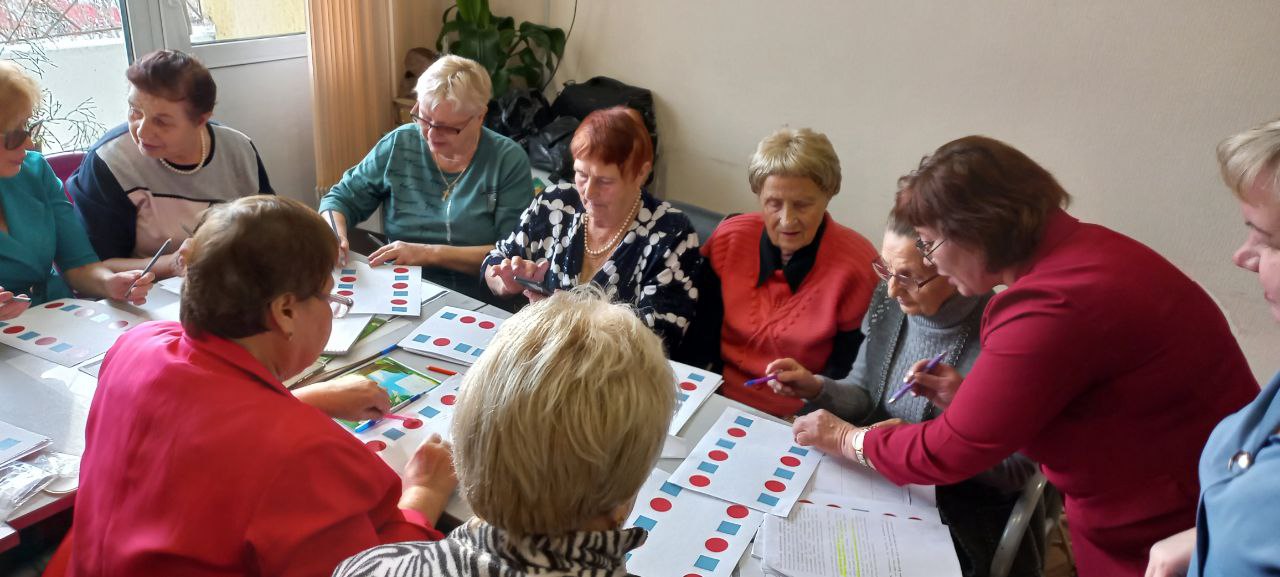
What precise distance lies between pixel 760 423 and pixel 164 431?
3.77ft

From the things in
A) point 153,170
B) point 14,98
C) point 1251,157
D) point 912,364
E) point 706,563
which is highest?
point 1251,157

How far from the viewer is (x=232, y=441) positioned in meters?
1.18

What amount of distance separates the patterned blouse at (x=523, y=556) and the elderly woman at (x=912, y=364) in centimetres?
87

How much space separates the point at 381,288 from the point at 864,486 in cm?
140

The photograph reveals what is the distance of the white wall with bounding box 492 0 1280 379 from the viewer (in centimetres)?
286

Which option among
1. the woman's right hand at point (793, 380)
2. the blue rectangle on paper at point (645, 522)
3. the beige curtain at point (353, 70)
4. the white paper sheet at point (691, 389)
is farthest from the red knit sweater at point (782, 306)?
the beige curtain at point (353, 70)

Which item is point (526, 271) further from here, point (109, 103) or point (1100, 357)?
point (109, 103)

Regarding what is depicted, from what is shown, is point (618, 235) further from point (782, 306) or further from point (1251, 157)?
point (1251, 157)

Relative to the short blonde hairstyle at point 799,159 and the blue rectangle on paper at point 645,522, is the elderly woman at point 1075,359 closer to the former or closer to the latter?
the blue rectangle on paper at point 645,522

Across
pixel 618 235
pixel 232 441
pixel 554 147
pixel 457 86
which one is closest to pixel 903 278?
pixel 618 235

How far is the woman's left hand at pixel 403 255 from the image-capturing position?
2.53 metres

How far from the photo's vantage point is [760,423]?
187 centimetres

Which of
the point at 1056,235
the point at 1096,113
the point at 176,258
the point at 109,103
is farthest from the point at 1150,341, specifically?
the point at 109,103

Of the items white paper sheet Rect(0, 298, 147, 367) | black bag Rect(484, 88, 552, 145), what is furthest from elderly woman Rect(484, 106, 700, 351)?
black bag Rect(484, 88, 552, 145)
